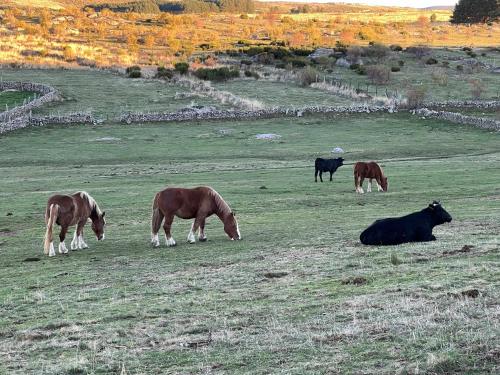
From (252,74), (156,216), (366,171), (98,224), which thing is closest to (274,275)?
(156,216)

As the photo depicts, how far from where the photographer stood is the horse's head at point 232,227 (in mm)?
20234

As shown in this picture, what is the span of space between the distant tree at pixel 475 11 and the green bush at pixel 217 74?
2609 inches

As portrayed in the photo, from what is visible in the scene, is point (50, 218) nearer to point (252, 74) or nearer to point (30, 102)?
point (30, 102)

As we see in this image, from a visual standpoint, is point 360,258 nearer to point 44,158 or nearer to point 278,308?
point 278,308

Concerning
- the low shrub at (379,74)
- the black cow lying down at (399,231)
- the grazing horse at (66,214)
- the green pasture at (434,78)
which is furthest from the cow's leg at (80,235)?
the low shrub at (379,74)

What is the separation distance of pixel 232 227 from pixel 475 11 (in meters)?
124

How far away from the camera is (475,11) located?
133625mm

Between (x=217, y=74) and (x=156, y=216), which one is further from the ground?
(x=156, y=216)

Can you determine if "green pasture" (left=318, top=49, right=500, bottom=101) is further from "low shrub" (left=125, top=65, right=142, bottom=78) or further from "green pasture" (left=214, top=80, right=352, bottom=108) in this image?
"low shrub" (left=125, top=65, right=142, bottom=78)

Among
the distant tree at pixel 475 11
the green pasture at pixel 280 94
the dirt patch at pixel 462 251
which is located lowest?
the green pasture at pixel 280 94

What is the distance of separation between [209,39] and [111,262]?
117m

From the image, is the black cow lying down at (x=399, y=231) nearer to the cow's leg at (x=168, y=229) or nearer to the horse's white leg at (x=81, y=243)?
the cow's leg at (x=168, y=229)

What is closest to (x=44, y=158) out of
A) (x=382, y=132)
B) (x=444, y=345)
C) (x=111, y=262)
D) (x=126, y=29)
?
(x=382, y=132)

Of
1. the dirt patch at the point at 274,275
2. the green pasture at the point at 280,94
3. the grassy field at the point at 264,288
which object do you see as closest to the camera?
the grassy field at the point at 264,288
